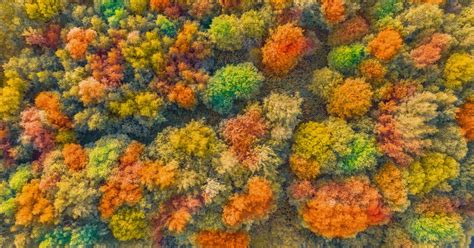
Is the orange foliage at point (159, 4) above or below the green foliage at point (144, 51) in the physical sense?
above

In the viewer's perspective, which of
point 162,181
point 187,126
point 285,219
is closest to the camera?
point 162,181

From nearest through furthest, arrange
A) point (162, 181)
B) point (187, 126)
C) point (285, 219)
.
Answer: point (162, 181) → point (187, 126) → point (285, 219)

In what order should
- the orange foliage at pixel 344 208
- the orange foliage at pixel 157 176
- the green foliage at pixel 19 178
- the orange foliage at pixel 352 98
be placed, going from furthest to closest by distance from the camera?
the orange foliage at pixel 352 98 → the green foliage at pixel 19 178 → the orange foliage at pixel 344 208 → the orange foliage at pixel 157 176

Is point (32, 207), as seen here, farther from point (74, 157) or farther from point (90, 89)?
point (90, 89)

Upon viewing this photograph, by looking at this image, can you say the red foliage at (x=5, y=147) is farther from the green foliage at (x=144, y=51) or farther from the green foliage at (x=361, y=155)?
the green foliage at (x=361, y=155)

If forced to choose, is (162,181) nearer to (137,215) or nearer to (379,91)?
(137,215)

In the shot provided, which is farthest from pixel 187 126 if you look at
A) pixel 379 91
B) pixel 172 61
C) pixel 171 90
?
pixel 379 91

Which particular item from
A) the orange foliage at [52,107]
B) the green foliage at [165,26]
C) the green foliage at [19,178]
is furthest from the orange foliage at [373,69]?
the green foliage at [19,178]

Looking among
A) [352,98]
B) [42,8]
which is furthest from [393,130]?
[42,8]
